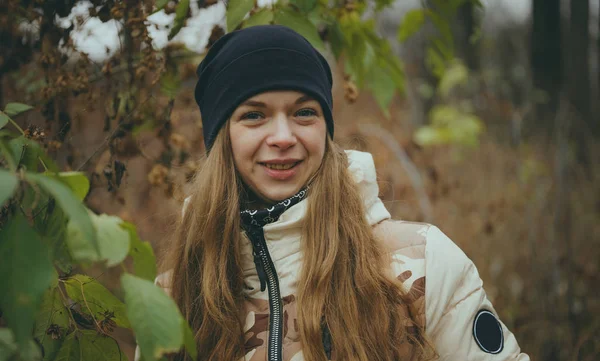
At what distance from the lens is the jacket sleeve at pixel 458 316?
6.35ft

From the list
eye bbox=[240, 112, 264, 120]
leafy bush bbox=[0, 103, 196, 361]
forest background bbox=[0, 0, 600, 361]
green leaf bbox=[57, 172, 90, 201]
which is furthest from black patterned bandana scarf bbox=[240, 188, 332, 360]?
green leaf bbox=[57, 172, 90, 201]

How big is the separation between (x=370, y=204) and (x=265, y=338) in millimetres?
640

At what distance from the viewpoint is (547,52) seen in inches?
267

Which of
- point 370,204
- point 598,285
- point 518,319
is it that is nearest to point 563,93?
point 598,285

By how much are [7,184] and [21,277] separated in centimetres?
19

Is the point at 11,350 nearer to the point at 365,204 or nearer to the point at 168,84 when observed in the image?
the point at 365,204

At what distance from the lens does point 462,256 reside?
2.05m

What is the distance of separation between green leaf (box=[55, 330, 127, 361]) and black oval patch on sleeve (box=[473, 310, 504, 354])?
114 centimetres

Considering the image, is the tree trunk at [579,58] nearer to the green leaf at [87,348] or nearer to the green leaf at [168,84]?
the green leaf at [168,84]

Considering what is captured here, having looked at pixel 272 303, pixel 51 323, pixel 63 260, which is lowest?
pixel 272 303

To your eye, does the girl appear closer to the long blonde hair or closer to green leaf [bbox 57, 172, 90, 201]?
the long blonde hair

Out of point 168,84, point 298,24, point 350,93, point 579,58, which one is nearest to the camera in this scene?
point 298,24

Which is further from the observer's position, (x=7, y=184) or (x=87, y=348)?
(x=87, y=348)

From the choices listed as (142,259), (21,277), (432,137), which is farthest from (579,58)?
(21,277)
